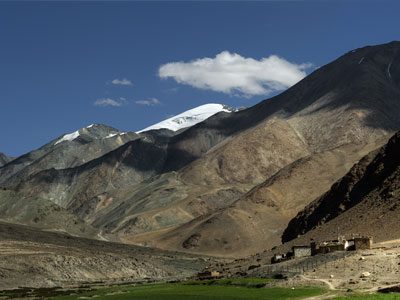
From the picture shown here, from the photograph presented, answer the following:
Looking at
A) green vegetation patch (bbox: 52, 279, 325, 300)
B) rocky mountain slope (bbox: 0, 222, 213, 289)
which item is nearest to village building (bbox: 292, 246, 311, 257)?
green vegetation patch (bbox: 52, 279, 325, 300)

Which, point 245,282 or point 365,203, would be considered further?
point 365,203

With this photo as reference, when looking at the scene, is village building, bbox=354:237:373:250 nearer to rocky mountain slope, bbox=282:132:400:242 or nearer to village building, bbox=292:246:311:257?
village building, bbox=292:246:311:257

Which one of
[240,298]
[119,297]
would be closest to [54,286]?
[119,297]

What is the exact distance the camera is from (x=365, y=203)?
104m

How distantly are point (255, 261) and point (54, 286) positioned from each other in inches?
1277

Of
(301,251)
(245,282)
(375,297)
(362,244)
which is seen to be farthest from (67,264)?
(375,297)

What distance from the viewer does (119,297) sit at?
2948 inches

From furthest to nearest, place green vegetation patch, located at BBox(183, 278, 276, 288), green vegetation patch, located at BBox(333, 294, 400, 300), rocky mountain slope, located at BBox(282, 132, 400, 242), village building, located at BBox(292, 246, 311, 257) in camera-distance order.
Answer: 1. rocky mountain slope, located at BBox(282, 132, 400, 242)
2. village building, located at BBox(292, 246, 311, 257)
3. green vegetation patch, located at BBox(183, 278, 276, 288)
4. green vegetation patch, located at BBox(333, 294, 400, 300)

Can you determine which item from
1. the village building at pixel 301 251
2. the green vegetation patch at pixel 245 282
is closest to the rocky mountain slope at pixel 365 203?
the village building at pixel 301 251

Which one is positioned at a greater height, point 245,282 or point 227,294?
point 245,282

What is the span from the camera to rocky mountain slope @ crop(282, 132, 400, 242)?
A: 93125mm

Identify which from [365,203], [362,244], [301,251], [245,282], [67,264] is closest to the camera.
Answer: [362,244]

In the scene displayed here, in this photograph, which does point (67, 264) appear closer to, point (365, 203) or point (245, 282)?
point (365, 203)

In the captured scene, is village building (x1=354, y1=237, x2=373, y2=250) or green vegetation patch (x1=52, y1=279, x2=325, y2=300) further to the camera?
village building (x1=354, y1=237, x2=373, y2=250)
